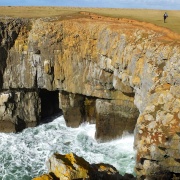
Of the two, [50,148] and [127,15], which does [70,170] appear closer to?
[50,148]

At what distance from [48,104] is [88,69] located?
9.91m

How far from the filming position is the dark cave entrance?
39.8 metres

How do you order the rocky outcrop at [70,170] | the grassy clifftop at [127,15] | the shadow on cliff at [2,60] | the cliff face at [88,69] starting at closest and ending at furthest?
1. the rocky outcrop at [70,170]
2. the cliff face at [88,69]
3. the grassy clifftop at [127,15]
4. the shadow on cliff at [2,60]

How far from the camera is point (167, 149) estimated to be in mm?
18641

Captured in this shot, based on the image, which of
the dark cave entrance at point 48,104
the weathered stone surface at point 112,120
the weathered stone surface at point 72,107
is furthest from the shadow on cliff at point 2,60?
the weathered stone surface at point 112,120

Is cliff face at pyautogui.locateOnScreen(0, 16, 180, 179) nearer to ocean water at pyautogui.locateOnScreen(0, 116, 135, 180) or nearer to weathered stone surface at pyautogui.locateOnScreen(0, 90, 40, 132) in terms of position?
weathered stone surface at pyautogui.locateOnScreen(0, 90, 40, 132)

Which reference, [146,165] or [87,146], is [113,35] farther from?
[146,165]

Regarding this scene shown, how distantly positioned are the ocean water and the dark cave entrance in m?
2.01

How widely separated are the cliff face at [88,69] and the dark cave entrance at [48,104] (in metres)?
0.66

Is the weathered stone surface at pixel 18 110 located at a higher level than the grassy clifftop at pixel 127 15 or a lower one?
lower

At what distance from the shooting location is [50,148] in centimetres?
3319

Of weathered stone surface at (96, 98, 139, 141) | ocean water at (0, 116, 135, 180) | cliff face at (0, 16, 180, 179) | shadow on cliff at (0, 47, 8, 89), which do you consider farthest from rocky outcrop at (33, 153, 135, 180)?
shadow on cliff at (0, 47, 8, 89)

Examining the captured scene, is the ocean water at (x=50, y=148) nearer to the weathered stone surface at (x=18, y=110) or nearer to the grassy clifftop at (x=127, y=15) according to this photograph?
the weathered stone surface at (x=18, y=110)

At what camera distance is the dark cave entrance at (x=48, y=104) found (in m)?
39.8
